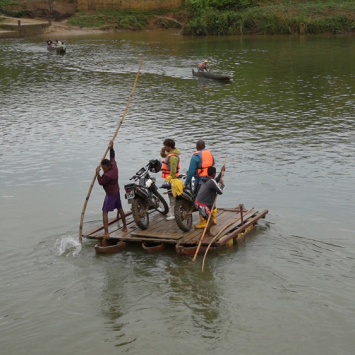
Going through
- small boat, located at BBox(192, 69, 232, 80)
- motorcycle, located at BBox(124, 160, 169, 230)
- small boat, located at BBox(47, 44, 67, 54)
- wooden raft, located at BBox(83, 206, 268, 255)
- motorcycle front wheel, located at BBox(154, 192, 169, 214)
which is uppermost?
small boat, located at BBox(47, 44, 67, 54)

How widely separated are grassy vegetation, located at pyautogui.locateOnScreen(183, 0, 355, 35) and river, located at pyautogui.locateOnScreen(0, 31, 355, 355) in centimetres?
2417

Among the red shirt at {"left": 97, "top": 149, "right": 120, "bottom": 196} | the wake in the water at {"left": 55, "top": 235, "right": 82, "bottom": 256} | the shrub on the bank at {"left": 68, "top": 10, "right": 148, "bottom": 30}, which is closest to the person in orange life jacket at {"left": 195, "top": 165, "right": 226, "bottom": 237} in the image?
the red shirt at {"left": 97, "top": 149, "right": 120, "bottom": 196}

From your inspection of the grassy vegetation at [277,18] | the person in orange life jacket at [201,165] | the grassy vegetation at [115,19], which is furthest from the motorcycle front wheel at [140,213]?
the grassy vegetation at [115,19]

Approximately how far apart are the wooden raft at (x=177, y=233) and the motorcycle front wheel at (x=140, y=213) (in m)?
0.15

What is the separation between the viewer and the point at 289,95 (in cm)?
3175

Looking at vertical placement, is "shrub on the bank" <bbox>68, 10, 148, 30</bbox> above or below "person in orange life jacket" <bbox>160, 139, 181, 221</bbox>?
above

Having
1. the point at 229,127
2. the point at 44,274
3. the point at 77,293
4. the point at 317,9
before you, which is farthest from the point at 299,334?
the point at 317,9

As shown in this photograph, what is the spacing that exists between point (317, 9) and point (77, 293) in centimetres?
5759

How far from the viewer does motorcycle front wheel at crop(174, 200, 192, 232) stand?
13477 millimetres

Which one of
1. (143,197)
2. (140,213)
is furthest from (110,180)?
(140,213)

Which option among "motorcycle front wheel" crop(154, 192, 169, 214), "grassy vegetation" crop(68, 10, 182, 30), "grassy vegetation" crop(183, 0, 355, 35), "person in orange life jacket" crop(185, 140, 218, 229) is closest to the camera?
"person in orange life jacket" crop(185, 140, 218, 229)

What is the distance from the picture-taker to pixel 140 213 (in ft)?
45.4

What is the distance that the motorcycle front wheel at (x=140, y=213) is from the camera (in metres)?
13.7

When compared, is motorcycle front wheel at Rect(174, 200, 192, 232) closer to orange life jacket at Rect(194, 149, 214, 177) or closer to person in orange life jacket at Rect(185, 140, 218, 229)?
person in orange life jacket at Rect(185, 140, 218, 229)
